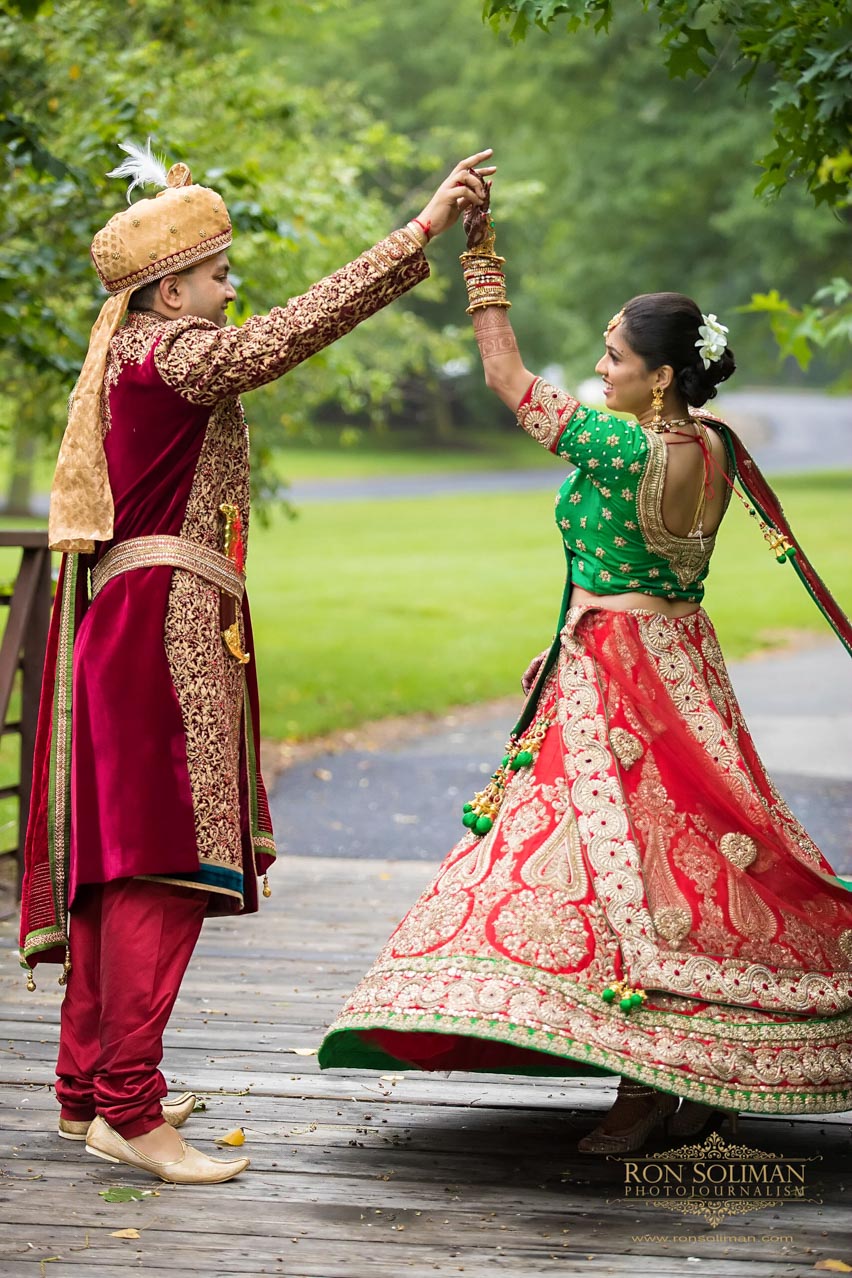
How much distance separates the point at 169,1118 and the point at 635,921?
1206 millimetres

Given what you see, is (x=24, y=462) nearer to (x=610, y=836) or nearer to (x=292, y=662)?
(x=292, y=662)

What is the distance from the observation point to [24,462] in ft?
72.8

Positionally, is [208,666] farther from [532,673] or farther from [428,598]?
[428,598]

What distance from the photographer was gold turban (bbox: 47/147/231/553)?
142 inches

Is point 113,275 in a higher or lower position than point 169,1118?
higher

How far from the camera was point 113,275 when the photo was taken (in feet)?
12.0

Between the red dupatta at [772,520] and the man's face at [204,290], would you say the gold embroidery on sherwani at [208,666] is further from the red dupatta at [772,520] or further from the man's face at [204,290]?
the red dupatta at [772,520]

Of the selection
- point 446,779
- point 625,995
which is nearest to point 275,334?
point 625,995

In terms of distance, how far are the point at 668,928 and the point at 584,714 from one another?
0.50m

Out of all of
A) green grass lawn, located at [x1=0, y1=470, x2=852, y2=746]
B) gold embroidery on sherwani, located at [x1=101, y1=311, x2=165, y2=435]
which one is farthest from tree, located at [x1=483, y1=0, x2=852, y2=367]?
green grass lawn, located at [x1=0, y1=470, x2=852, y2=746]

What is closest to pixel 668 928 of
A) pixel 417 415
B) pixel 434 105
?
pixel 434 105

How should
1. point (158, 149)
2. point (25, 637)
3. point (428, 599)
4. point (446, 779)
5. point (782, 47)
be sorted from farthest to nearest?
point (428, 599)
point (446, 779)
point (158, 149)
point (25, 637)
point (782, 47)

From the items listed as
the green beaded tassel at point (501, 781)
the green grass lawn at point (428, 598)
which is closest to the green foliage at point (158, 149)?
the green grass lawn at point (428, 598)

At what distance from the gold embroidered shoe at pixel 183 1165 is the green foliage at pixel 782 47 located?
8.97 ft
